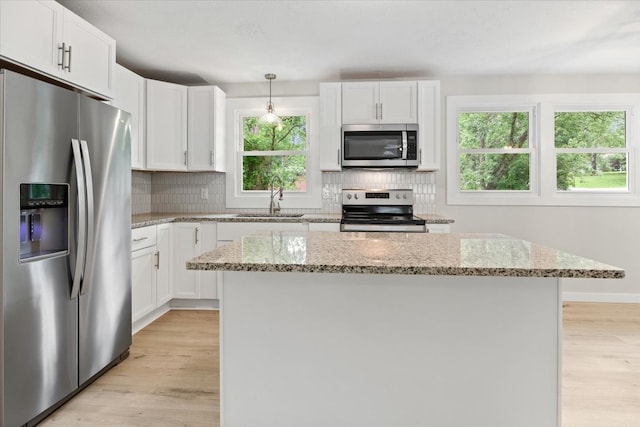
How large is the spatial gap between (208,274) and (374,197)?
5.88 ft

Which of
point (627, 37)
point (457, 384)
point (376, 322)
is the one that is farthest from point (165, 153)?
point (627, 37)

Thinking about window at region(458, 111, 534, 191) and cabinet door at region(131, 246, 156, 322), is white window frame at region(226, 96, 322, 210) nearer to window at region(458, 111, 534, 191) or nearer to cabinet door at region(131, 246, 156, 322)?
cabinet door at region(131, 246, 156, 322)

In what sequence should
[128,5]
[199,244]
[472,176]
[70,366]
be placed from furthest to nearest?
[472,176]
[199,244]
[128,5]
[70,366]

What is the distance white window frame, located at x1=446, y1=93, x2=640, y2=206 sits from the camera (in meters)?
3.87

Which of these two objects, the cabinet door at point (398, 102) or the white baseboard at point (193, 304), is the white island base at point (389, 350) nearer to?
the white baseboard at point (193, 304)

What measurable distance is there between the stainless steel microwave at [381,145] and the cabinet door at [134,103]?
1.87 m

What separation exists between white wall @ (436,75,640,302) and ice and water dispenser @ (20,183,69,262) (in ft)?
11.0

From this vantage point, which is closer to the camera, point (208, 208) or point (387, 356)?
point (387, 356)

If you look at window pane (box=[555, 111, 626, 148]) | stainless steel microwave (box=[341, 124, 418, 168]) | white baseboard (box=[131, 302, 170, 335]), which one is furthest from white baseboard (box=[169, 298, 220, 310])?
window pane (box=[555, 111, 626, 148])

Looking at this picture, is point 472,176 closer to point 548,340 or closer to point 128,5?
point 548,340

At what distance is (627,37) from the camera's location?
2.96 m

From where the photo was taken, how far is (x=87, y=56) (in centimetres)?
239

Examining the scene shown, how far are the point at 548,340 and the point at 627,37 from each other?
291cm

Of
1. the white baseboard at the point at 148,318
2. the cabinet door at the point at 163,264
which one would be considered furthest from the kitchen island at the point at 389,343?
the cabinet door at the point at 163,264
